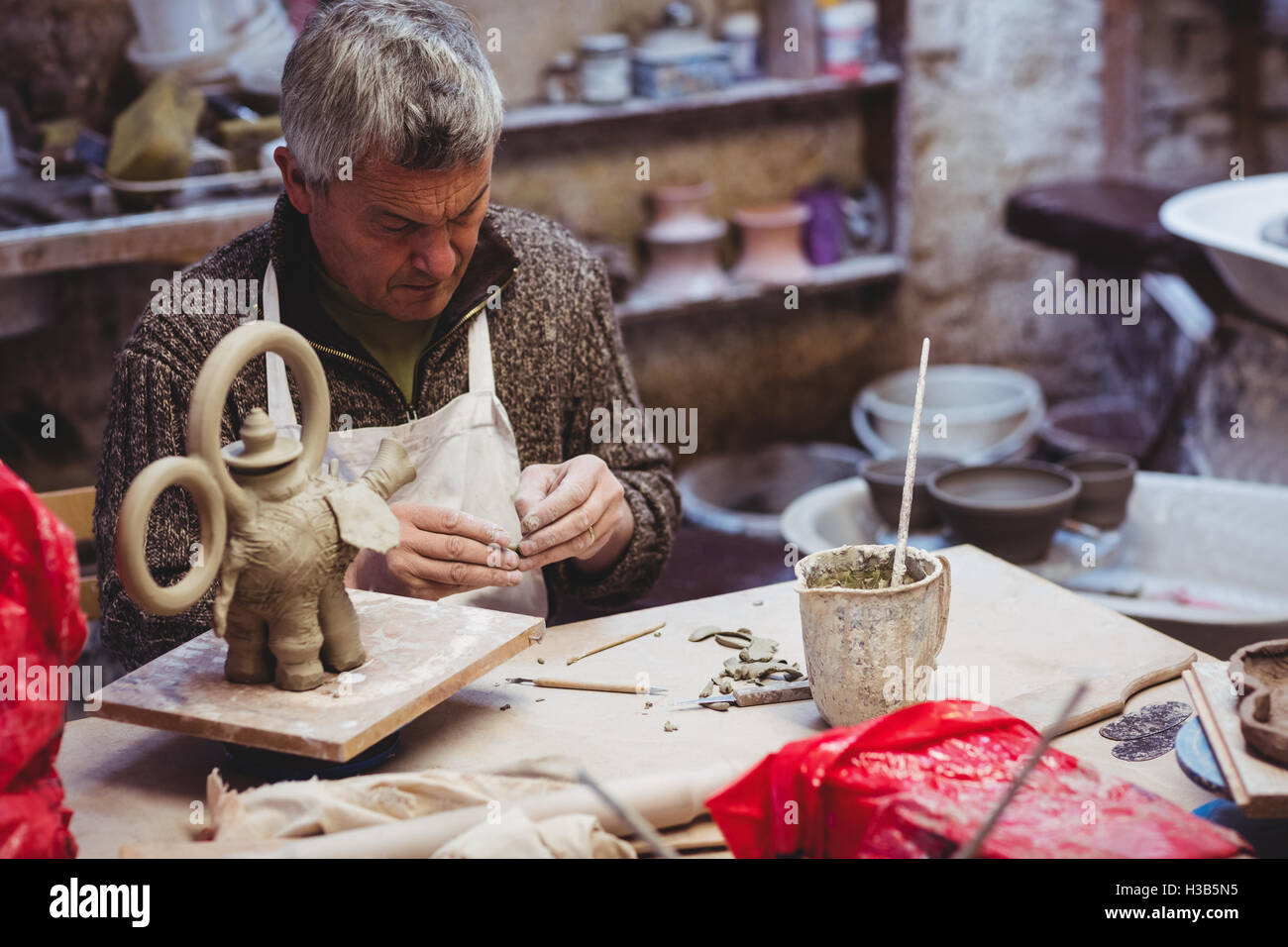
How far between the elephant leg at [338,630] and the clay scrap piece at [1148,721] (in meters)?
0.89

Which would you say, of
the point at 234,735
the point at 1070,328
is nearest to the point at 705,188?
the point at 1070,328

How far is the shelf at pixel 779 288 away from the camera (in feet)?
14.9

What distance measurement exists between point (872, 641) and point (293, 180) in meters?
1.15

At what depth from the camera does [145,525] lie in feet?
4.34

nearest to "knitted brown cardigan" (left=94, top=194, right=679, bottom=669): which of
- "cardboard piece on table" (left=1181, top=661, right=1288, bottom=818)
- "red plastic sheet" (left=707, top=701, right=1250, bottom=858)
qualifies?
"red plastic sheet" (left=707, top=701, right=1250, bottom=858)

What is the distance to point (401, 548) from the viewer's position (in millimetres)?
1739

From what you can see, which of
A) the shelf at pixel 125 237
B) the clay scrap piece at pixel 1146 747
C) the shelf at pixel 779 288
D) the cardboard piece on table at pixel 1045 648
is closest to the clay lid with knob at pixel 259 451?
the cardboard piece on table at pixel 1045 648

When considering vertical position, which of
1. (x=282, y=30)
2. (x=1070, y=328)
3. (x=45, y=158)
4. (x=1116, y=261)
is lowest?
(x=1070, y=328)

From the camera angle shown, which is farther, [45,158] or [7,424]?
[7,424]

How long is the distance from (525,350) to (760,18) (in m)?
2.96

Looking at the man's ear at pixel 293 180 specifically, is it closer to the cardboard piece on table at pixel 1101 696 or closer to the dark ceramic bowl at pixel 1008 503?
the cardboard piece on table at pixel 1101 696

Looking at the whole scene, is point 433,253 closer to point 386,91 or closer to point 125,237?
point 386,91
